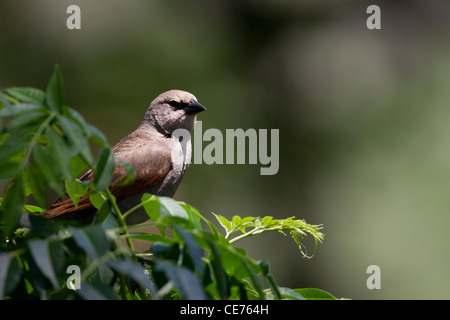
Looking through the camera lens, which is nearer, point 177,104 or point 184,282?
point 184,282

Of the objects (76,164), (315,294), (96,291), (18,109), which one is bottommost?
(315,294)

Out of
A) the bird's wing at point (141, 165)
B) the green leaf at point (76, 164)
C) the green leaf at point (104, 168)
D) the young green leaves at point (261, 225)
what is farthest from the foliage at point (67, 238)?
the bird's wing at point (141, 165)

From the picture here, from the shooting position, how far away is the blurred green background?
292 inches

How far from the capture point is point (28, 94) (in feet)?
3.57

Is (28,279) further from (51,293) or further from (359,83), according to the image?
(359,83)

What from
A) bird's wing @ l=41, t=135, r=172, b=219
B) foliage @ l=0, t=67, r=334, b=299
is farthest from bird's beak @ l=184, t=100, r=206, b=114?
foliage @ l=0, t=67, r=334, b=299

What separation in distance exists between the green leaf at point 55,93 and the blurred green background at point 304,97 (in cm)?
616

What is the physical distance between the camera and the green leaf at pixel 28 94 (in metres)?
1.08

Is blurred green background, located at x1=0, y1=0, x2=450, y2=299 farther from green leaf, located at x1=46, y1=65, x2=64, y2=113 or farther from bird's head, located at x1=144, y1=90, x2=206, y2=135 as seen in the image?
green leaf, located at x1=46, y1=65, x2=64, y2=113

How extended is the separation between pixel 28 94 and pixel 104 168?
0.67 feet

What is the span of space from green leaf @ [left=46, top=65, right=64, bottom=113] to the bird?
185 cm

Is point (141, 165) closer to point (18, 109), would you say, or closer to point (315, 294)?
point (315, 294)

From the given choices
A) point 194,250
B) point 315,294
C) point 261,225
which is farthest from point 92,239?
point 261,225

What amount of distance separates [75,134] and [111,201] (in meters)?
0.21
